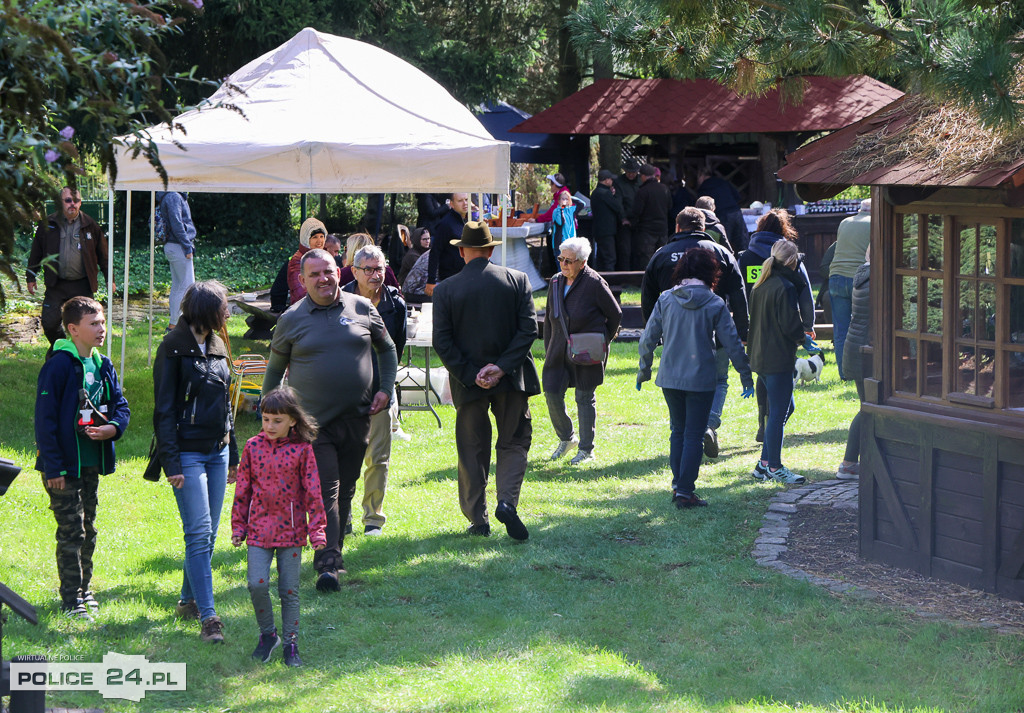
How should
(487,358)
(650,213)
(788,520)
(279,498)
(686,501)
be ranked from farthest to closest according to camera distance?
(650,213), (686,501), (788,520), (487,358), (279,498)

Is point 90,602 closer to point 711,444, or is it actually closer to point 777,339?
point 711,444

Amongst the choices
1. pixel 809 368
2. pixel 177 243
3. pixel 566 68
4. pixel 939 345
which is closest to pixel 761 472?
pixel 939 345

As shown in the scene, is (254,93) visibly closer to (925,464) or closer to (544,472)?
(544,472)

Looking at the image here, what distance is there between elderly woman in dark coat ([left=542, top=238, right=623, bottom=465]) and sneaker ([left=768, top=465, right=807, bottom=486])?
1478 mm

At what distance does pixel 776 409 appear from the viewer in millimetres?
8672

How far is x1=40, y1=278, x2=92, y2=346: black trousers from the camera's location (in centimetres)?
1127

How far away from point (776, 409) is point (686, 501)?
1164 mm

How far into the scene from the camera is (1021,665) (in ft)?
17.1

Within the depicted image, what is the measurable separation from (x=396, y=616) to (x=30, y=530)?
2.86 metres

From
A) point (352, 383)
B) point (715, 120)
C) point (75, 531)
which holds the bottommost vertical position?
point (75, 531)

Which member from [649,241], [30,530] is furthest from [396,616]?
[649,241]

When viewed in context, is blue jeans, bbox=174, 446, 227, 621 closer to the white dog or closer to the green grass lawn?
the green grass lawn

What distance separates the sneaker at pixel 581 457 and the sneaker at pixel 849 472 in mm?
1948

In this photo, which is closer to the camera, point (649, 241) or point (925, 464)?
point (925, 464)
